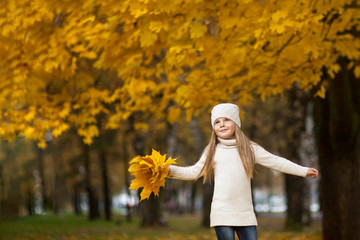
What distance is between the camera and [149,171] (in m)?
4.07

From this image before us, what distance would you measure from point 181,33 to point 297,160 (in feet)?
37.1

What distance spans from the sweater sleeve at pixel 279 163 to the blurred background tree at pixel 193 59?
1983 millimetres

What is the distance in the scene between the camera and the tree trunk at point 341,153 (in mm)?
8609

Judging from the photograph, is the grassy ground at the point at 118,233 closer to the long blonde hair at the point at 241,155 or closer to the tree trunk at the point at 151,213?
the tree trunk at the point at 151,213

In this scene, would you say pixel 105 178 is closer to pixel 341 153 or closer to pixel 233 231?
pixel 341 153

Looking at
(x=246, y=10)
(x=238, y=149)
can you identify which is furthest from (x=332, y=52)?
(x=238, y=149)

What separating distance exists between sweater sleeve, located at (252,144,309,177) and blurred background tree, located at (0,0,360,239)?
1.98 meters

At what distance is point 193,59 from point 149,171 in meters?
2.97

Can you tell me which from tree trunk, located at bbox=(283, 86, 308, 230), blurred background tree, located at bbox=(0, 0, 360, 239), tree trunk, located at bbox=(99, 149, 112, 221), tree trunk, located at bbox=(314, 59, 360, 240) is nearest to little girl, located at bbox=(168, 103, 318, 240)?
blurred background tree, located at bbox=(0, 0, 360, 239)

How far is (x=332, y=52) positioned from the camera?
7.72m

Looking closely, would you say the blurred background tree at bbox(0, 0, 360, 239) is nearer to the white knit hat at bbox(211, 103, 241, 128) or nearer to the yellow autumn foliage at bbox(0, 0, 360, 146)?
the yellow autumn foliage at bbox(0, 0, 360, 146)

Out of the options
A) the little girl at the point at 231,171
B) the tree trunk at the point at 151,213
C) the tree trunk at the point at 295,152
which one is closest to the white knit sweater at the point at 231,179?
the little girl at the point at 231,171

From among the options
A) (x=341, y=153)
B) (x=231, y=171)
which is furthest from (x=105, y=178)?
(x=231, y=171)

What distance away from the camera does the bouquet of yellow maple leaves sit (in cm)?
399
